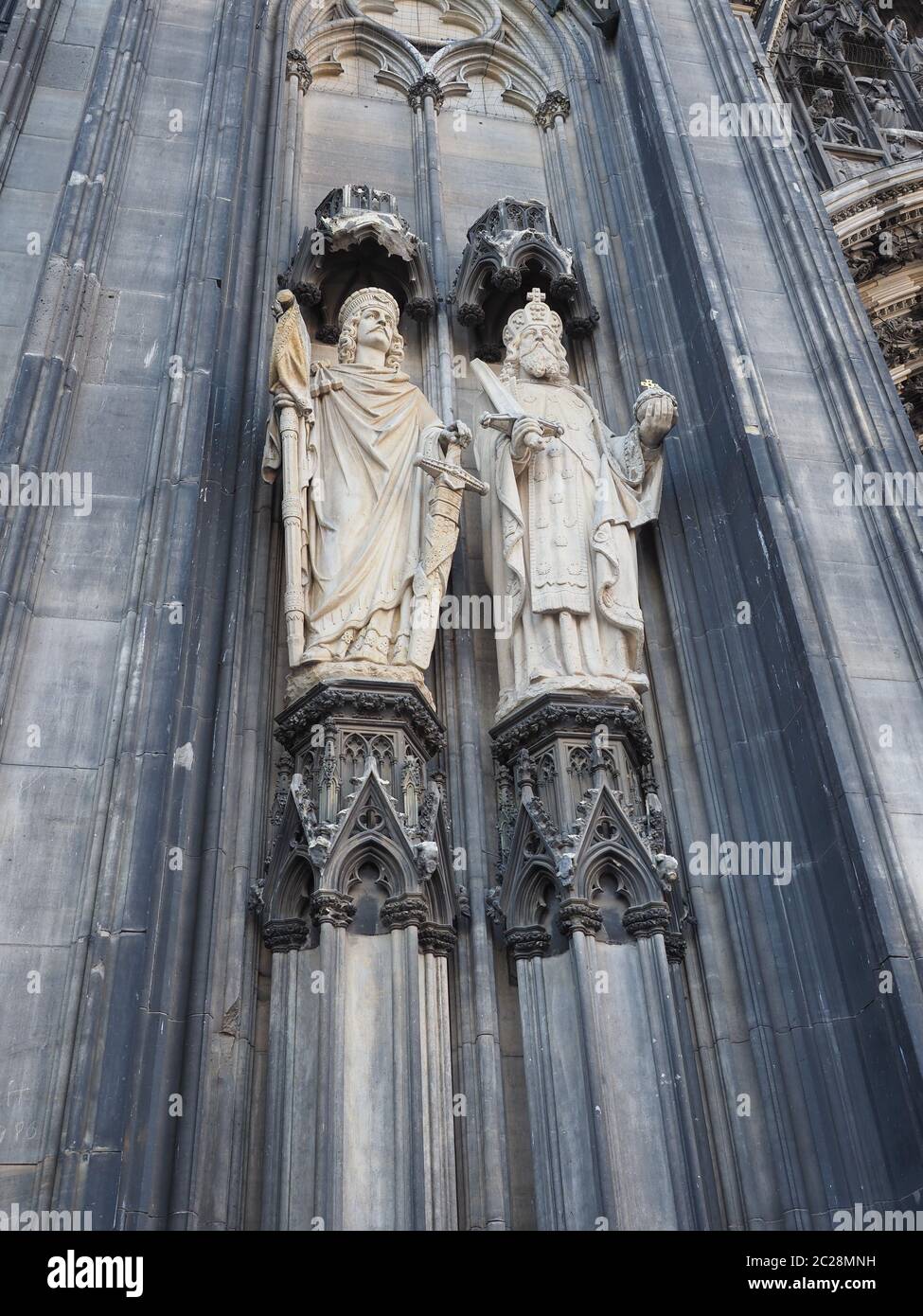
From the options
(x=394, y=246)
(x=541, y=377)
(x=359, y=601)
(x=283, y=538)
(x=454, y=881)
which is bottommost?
(x=454, y=881)

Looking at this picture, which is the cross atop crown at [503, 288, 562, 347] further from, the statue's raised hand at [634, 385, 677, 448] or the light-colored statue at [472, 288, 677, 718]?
the statue's raised hand at [634, 385, 677, 448]

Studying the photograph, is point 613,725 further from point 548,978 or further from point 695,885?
point 548,978

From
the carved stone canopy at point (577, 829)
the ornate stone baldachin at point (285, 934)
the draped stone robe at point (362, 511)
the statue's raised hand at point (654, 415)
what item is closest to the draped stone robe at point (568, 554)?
the statue's raised hand at point (654, 415)

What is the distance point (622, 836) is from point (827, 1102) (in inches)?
67.1

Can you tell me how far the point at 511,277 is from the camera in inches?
386

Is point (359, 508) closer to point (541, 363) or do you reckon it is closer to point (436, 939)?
point (541, 363)

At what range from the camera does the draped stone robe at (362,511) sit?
24.3ft

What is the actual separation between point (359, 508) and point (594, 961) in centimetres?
310

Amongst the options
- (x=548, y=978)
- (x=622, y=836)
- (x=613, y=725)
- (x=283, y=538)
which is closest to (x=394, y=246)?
(x=283, y=538)

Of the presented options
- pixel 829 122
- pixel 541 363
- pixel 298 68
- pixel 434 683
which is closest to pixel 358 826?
pixel 434 683

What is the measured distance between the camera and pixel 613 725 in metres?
Answer: 7.42

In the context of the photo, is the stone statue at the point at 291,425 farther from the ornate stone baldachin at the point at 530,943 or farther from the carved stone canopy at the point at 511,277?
the carved stone canopy at the point at 511,277

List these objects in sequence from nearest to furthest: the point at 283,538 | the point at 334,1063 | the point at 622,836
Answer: the point at 334,1063, the point at 622,836, the point at 283,538

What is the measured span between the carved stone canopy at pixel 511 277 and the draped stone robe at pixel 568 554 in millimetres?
1662
